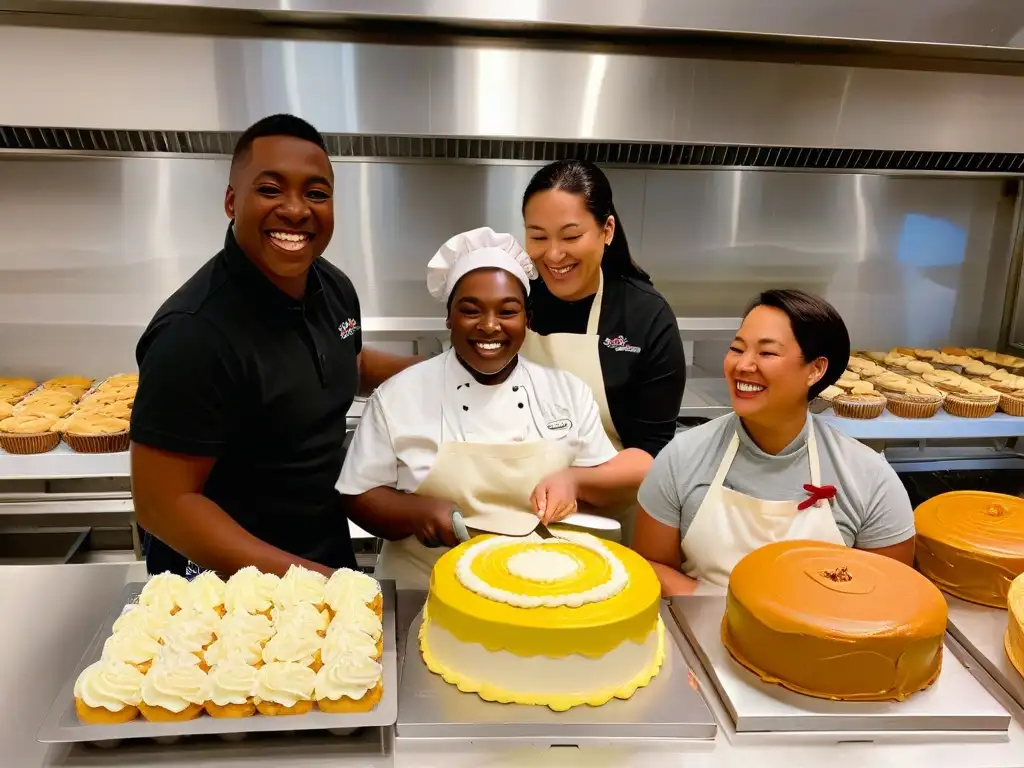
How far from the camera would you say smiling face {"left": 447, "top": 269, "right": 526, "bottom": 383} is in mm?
1532

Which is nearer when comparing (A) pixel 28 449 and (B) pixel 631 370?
(B) pixel 631 370

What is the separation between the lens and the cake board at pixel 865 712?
3.46 ft

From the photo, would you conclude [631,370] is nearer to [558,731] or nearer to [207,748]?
[558,731]

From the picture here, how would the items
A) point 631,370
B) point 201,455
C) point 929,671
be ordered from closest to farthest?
point 929,671 → point 201,455 → point 631,370

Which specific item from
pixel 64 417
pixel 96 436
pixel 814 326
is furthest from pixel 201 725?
pixel 64 417

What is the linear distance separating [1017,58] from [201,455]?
3348 mm

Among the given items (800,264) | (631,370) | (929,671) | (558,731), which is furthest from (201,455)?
(800,264)

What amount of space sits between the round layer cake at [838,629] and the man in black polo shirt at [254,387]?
807mm

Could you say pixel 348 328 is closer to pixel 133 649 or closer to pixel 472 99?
pixel 133 649

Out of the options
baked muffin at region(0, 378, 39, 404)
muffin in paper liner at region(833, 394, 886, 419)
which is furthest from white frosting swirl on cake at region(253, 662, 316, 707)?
muffin in paper liner at region(833, 394, 886, 419)

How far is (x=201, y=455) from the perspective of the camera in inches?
56.5

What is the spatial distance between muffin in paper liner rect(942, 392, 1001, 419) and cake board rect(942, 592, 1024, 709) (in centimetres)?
185

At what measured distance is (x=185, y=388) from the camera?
4.62 ft

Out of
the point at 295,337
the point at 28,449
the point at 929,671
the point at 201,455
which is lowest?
the point at 28,449
